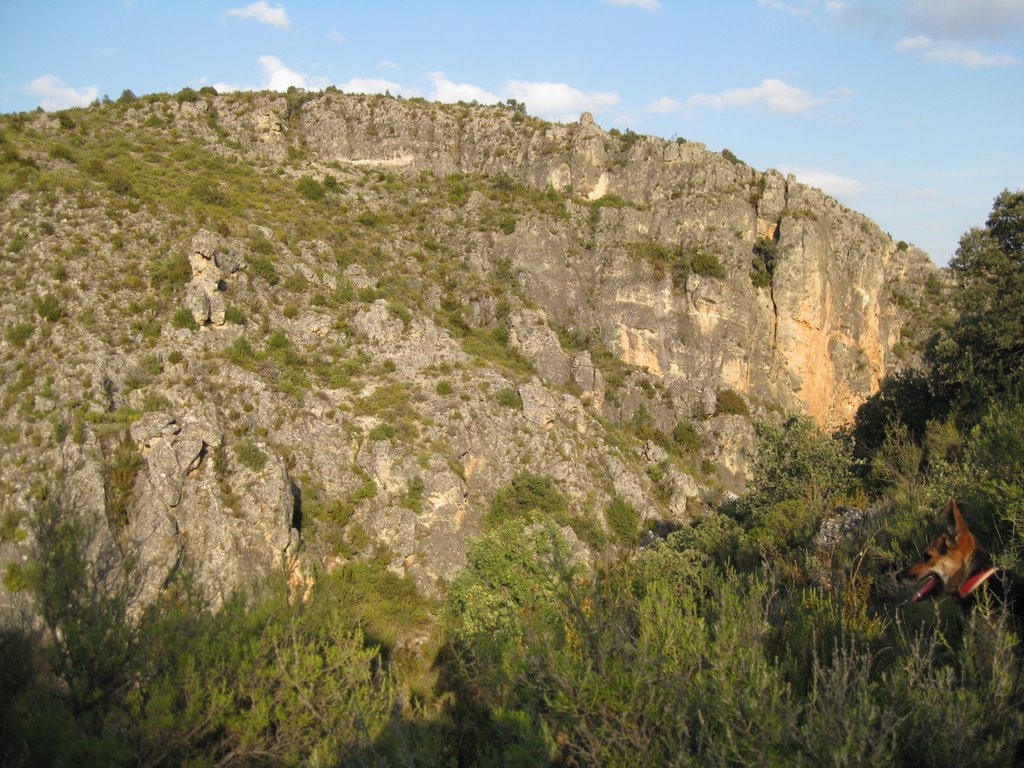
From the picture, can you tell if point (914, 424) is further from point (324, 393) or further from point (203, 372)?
point (203, 372)

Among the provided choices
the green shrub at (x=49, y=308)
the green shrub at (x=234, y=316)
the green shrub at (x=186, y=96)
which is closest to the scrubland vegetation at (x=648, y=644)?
the green shrub at (x=49, y=308)

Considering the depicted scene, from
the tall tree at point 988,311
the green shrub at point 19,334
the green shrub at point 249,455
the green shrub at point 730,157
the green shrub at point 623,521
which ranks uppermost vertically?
the green shrub at point 730,157

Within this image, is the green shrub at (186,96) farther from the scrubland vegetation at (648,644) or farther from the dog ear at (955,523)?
the dog ear at (955,523)

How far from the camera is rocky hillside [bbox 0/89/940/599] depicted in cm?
2317

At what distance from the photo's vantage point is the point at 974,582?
17.7 feet


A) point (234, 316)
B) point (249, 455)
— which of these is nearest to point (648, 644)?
point (249, 455)

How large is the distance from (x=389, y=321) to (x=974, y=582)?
2984 cm

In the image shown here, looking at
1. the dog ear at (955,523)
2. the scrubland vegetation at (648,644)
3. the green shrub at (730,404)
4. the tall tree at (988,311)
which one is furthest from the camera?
the green shrub at (730,404)

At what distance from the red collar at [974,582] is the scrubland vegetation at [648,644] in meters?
0.29

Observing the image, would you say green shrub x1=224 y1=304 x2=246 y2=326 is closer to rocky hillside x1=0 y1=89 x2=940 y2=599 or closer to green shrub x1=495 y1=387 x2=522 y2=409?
rocky hillside x1=0 y1=89 x2=940 y2=599

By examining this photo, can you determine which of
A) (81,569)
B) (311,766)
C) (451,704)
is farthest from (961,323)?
(81,569)

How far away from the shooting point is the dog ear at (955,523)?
538cm

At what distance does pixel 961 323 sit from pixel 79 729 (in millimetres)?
22320

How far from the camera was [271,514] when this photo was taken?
908 inches
